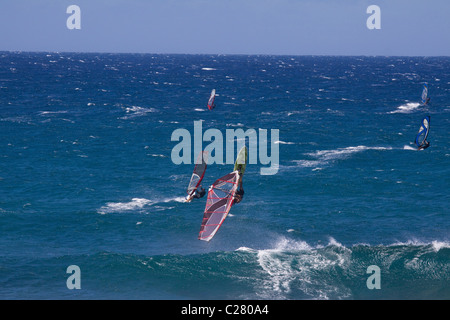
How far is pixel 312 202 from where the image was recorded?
68.2 meters

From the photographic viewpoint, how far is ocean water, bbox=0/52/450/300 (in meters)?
48.2

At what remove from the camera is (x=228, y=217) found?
63.1 m

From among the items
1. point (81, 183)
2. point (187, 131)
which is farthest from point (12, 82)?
point (81, 183)

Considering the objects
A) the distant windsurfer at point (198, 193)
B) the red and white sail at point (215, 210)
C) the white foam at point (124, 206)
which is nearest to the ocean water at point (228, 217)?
the white foam at point (124, 206)

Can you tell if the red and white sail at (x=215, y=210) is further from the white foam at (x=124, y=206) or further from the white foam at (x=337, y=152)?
the white foam at (x=337, y=152)

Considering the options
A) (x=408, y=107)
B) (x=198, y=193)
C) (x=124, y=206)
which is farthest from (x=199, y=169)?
(x=408, y=107)

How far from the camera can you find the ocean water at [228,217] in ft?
158

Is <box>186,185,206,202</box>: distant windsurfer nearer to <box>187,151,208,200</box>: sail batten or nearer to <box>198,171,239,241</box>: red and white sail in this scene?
<box>187,151,208,200</box>: sail batten

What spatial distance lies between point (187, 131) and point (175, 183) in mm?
36991

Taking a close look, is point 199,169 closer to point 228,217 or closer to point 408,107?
point 228,217

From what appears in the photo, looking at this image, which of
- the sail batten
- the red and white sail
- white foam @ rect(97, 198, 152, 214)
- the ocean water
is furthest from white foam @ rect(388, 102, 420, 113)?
the red and white sail

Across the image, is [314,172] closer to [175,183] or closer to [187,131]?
[175,183]
